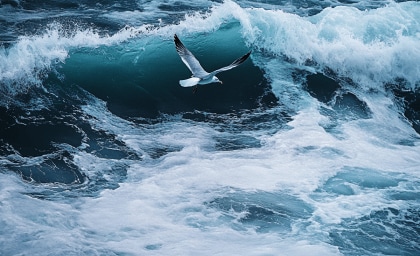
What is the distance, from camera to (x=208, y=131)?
9.48 metres

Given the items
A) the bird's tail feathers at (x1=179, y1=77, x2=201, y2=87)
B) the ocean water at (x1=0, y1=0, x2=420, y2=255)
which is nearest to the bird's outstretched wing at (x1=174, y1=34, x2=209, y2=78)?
the bird's tail feathers at (x1=179, y1=77, x2=201, y2=87)

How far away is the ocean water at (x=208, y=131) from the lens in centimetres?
646

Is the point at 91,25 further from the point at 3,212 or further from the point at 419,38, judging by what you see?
the point at 419,38

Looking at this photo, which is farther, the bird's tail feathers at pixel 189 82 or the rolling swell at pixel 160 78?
the rolling swell at pixel 160 78

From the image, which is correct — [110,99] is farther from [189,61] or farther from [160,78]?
[189,61]

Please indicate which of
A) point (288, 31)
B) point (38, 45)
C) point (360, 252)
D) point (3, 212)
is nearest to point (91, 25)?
point (38, 45)

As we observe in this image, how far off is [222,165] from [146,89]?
12.5 ft

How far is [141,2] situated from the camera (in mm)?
15180

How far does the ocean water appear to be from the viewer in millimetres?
6465

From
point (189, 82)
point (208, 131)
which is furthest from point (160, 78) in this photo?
point (189, 82)

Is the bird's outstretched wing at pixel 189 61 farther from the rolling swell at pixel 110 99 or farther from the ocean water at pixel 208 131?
the rolling swell at pixel 110 99

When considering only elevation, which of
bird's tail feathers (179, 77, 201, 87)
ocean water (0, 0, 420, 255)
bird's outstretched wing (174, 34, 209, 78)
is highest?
bird's outstretched wing (174, 34, 209, 78)

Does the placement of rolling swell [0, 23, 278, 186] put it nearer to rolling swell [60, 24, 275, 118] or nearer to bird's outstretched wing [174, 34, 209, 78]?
rolling swell [60, 24, 275, 118]

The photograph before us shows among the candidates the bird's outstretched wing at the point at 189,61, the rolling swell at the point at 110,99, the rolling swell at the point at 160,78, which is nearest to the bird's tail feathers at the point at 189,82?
the bird's outstretched wing at the point at 189,61
